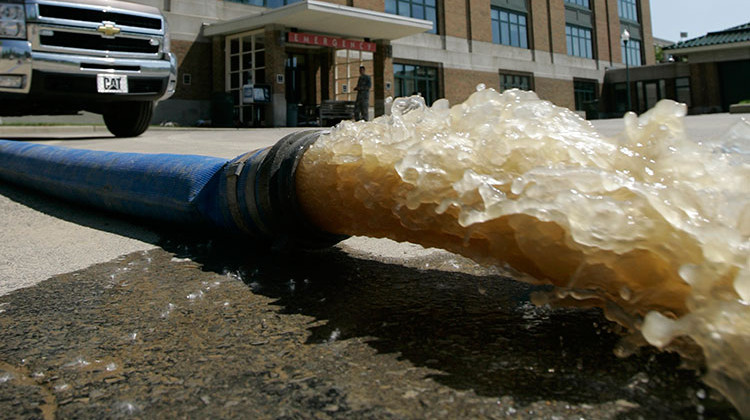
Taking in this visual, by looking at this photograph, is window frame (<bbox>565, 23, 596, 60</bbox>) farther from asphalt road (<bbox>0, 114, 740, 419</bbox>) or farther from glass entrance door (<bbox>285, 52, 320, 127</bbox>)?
asphalt road (<bbox>0, 114, 740, 419</bbox>)

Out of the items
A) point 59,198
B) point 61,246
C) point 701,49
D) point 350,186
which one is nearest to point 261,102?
point 59,198

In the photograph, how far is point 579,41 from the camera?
33.5 meters

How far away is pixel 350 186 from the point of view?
1.97m

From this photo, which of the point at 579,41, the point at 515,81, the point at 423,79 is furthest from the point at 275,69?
the point at 579,41

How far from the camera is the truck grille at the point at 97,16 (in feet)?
23.6

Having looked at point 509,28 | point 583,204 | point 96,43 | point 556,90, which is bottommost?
point 583,204

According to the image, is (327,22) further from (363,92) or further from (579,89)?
(579,89)

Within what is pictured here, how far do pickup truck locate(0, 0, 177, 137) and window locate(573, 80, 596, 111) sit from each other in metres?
29.4

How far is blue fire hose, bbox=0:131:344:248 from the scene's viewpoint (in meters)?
2.34

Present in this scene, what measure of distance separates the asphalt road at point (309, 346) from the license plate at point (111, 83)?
18.3 feet

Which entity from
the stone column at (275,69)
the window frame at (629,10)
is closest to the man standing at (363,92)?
the stone column at (275,69)

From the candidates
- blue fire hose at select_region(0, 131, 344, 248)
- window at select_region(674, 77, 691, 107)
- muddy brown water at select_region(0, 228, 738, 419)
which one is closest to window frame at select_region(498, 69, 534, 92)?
window at select_region(674, 77, 691, 107)

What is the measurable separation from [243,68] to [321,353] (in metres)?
20.2

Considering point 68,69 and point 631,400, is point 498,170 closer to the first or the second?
point 631,400
